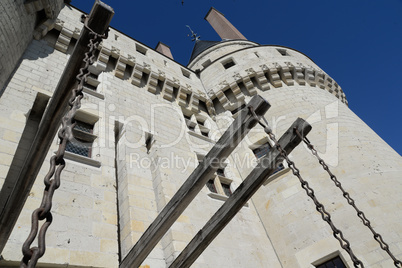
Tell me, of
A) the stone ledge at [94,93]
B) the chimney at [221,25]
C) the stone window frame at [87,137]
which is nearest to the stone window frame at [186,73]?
the stone ledge at [94,93]

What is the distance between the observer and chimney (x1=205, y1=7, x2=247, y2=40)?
19486mm

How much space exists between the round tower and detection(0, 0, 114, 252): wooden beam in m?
5.96

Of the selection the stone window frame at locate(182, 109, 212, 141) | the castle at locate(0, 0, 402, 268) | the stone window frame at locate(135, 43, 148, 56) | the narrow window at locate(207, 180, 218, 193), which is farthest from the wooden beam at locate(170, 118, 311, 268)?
the stone window frame at locate(135, 43, 148, 56)

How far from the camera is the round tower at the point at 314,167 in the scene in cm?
597

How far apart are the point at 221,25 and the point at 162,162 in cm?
1814

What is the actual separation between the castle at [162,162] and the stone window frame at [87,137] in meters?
0.02

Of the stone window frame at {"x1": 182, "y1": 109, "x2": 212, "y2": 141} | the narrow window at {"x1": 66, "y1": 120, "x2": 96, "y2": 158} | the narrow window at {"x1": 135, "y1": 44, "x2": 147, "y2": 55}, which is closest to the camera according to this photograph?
the narrow window at {"x1": 66, "y1": 120, "x2": 96, "y2": 158}

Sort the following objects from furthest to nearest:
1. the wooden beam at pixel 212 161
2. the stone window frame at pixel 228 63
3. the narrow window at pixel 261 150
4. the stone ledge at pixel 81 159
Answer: the stone window frame at pixel 228 63 < the narrow window at pixel 261 150 < the stone ledge at pixel 81 159 < the wooden beam at pixel 212 161

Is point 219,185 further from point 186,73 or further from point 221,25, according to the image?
point 221,25

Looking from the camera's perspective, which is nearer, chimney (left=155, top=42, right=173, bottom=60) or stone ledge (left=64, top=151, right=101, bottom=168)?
stone ledge (left=64, top=151, right=101, bottom=168)

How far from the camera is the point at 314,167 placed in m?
7.36

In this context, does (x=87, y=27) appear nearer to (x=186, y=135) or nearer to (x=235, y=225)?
(x=235, y=225)

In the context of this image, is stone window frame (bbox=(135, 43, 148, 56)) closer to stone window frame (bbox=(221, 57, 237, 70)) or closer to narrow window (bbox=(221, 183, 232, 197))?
stone window frame (bbox=(221, 57, 237, 70))

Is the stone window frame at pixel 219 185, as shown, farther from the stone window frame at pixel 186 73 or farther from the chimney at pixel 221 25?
the chimney at pixel 221 25
